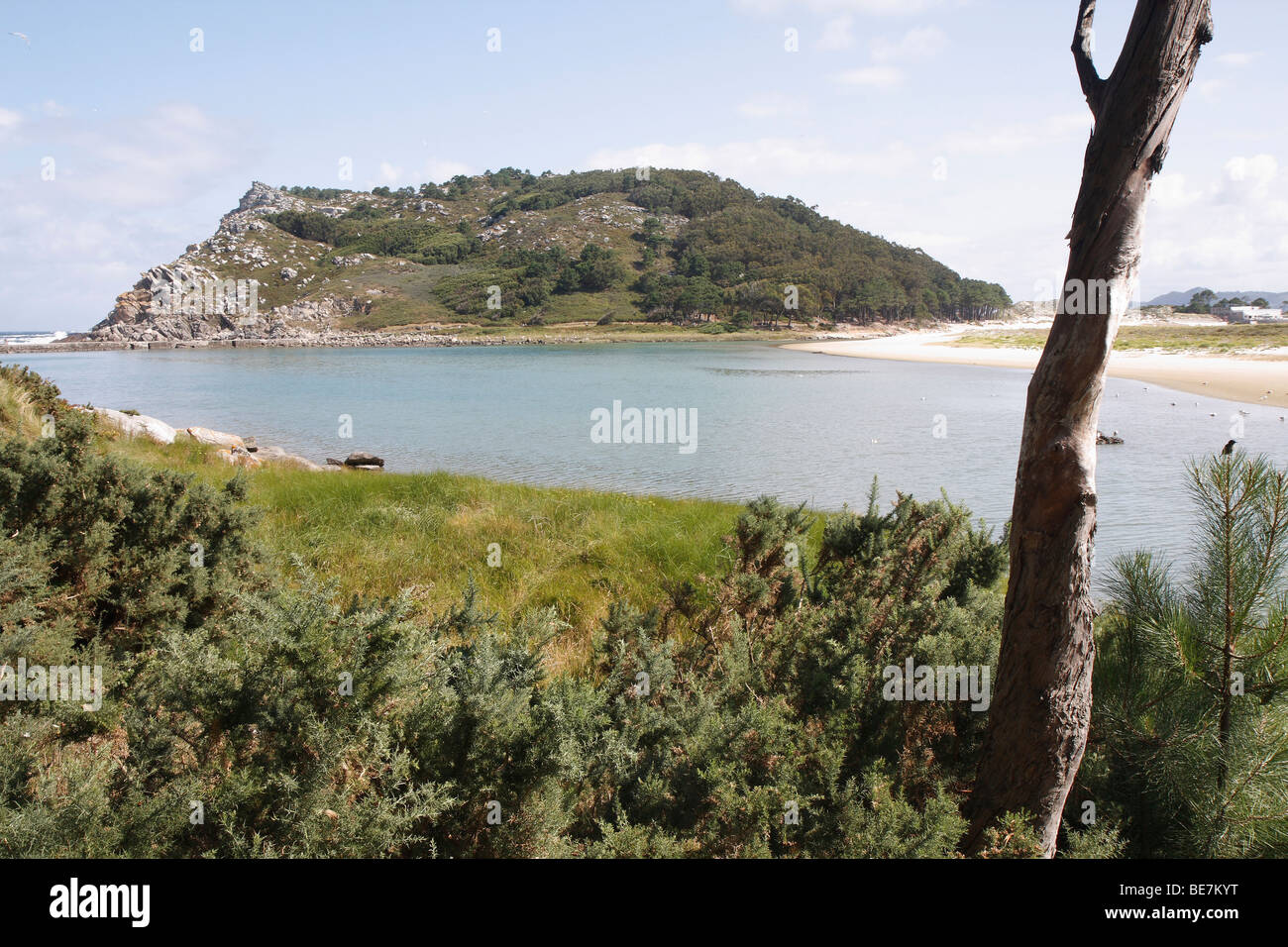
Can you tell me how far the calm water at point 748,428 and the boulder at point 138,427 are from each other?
12.4 ft

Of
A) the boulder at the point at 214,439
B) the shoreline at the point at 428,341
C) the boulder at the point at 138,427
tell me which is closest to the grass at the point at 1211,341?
the boulder at the point at 214,439

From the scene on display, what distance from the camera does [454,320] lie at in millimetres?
111688

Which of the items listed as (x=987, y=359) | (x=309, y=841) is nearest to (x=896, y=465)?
(x=309, y=841)

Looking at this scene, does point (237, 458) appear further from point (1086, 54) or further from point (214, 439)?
point (1086, 54)

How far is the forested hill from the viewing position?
113m

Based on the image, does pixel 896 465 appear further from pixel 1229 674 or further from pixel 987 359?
pixel 987 359

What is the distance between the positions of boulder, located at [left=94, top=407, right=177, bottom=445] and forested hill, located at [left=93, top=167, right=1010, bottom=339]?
292 ft

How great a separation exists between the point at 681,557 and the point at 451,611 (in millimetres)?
3754

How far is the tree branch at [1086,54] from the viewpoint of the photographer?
2.03 metres

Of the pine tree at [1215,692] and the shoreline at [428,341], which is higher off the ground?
the shoreline at [428,341]

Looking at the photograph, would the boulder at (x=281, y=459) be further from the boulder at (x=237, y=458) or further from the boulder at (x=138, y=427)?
the boulder at (x=138, y=427)

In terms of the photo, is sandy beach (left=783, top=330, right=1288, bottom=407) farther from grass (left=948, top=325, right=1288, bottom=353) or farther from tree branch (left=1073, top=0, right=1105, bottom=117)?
tree branch (left=1073, top=0, right=1105, bottom=117)

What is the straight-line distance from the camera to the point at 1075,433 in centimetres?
200
